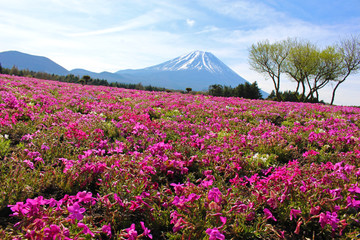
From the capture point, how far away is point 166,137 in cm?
675

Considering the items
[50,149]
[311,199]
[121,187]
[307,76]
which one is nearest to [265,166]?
A: [311,199]

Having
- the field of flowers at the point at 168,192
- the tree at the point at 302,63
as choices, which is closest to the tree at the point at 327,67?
the tree at the point at 302,63

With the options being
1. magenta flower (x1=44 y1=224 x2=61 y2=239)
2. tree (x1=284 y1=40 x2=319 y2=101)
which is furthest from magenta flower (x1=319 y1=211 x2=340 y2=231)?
tree (x1=284 y1=40 x2=319 y2=101)

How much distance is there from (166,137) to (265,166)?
2.94 meters

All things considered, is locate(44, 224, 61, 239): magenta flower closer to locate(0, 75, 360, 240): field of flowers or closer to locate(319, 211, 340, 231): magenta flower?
locate(0, 75, 360, 240): field of flowers

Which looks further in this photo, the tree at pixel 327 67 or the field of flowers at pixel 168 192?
the tree at pixel 327 67

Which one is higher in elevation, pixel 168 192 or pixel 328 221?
pixel 328 221

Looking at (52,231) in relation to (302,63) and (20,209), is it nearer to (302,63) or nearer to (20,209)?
(20,209)

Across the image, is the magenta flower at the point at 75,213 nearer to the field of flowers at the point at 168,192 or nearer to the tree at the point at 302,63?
the field of flowers at the point at 168,192

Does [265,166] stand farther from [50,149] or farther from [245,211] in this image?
[50,149]

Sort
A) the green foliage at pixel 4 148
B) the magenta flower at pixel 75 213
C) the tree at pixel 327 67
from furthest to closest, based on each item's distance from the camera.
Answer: the tree at pixel 327 67, the green foliage at pixel 4 148, the magenta flower at pixel 75 213

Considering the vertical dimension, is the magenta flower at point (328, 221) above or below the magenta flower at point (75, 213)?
above

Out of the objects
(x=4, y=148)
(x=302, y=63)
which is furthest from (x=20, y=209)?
(x=302, y=63)

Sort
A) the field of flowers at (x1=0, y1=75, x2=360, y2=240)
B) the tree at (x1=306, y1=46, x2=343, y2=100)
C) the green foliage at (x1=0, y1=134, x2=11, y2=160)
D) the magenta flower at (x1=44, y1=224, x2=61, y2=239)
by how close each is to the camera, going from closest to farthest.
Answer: the magenta flower at (x1=44, y1=224, x2=61, y2=239)
the field of flowers at (x1=0, y1=75, x2=360, y2=240)
the green foliage at (x1=0, y1=134, x2=11, y2=160)
the tree at (x1=306, y1=46, x2=343, y2=100)
